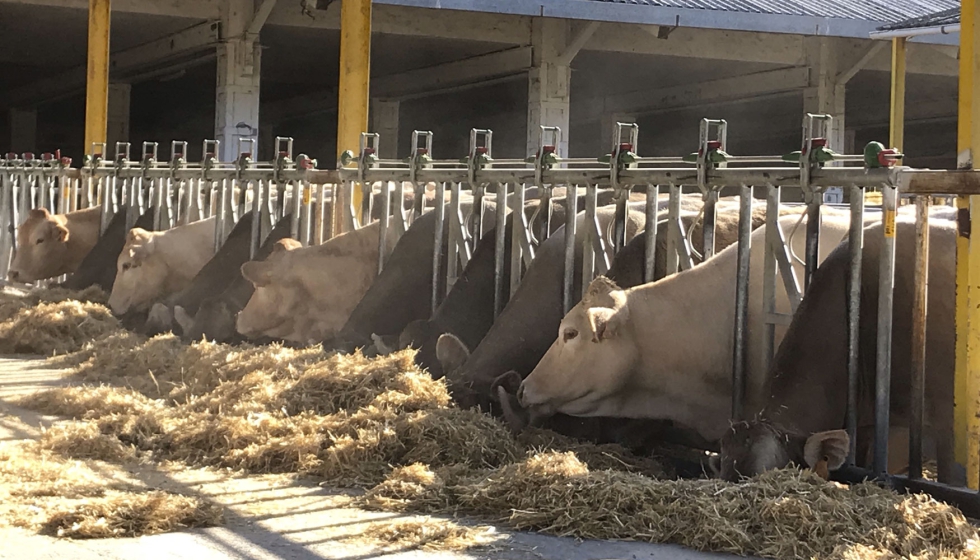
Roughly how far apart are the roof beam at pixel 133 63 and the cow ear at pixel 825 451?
640 inches

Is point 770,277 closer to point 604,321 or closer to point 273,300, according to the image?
point 604,321

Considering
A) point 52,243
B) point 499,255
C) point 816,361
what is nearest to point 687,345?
point 816,361

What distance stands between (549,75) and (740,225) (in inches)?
570

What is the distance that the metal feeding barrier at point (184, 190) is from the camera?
1078cm

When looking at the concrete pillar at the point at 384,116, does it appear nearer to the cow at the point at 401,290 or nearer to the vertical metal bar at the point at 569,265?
the cow at the point at 401,290

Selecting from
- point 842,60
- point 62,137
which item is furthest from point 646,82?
point 62,137

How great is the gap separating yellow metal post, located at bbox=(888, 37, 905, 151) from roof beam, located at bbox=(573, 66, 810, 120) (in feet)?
18.5

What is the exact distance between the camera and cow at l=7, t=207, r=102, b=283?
13.6m

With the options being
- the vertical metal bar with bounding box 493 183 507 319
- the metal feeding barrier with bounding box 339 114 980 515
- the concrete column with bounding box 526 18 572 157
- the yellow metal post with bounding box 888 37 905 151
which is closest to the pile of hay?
the metal feeding barrier with bounding box 339 114 980 515

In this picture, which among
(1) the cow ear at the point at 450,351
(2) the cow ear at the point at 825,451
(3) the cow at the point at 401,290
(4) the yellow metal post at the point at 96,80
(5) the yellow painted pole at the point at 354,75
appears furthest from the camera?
(4) the yellow metal post at the point at 96,80

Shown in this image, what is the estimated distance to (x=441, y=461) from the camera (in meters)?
5.75

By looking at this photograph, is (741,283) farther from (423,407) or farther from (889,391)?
(423,407)

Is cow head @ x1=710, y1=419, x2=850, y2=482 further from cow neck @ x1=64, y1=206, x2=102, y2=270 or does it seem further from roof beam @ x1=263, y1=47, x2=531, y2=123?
roof beam @ x1=263, y1=47, x2=531, y2=123

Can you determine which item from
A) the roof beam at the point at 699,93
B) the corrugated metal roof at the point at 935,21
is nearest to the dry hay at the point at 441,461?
the corrugated metal roof at the point at 935,21
